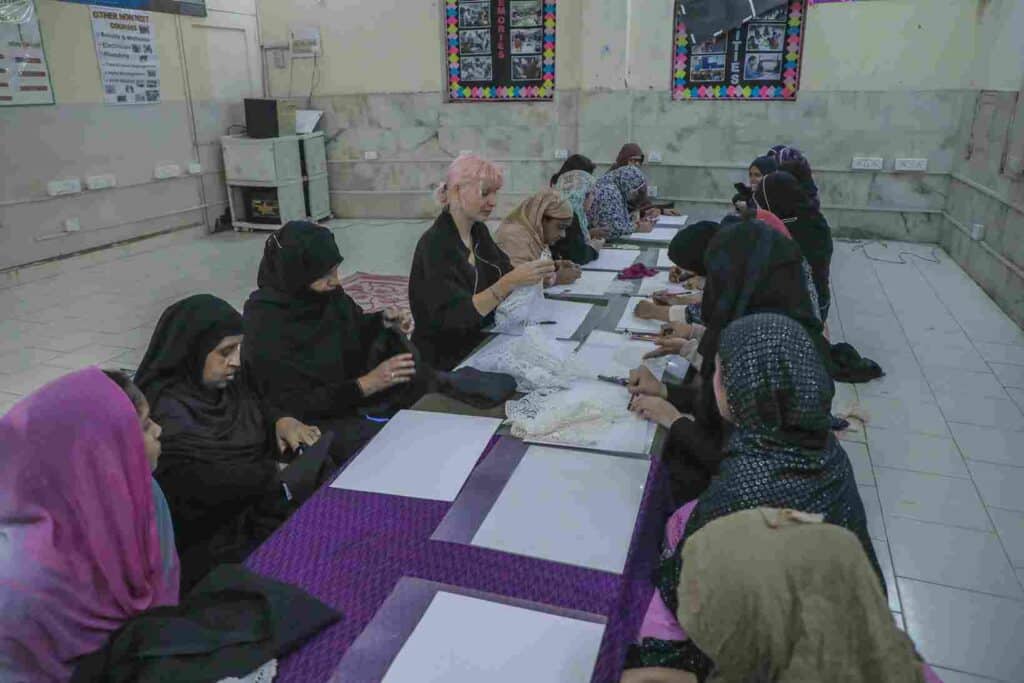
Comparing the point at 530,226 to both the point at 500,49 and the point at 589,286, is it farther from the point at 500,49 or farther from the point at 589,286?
the point at 500,49

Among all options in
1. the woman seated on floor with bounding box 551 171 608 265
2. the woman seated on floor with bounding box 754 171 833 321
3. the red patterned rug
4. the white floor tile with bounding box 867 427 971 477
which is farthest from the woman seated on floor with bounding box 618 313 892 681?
the red patterned rug

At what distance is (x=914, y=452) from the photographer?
3014 millimetres

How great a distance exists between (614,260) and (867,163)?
4.31 meters

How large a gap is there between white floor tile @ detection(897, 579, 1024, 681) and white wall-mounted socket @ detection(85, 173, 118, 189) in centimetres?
666

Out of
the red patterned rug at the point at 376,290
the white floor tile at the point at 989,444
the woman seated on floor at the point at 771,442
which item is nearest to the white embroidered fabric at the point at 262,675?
the woman seated on floor at the point at 771,442

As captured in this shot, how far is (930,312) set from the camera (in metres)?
4.88

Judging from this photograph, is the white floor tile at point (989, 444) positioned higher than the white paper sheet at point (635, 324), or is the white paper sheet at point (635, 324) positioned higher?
the white paper sheet at point (635, 324)

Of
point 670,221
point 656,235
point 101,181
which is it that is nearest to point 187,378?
point 656,235

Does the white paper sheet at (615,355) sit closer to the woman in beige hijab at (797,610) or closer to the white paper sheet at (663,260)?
the white paper sheet at (663,260)

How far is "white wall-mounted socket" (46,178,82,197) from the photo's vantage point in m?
5.94

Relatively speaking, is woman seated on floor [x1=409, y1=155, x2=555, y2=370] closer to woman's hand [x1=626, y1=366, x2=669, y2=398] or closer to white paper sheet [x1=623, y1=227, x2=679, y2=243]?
woman's hand [x1=626, y1=366, x2=669, y2=398]

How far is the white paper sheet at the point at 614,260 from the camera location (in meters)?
3.50

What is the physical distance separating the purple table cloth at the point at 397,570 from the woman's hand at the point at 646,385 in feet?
1.73

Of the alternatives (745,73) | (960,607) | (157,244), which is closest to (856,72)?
(745,73)
